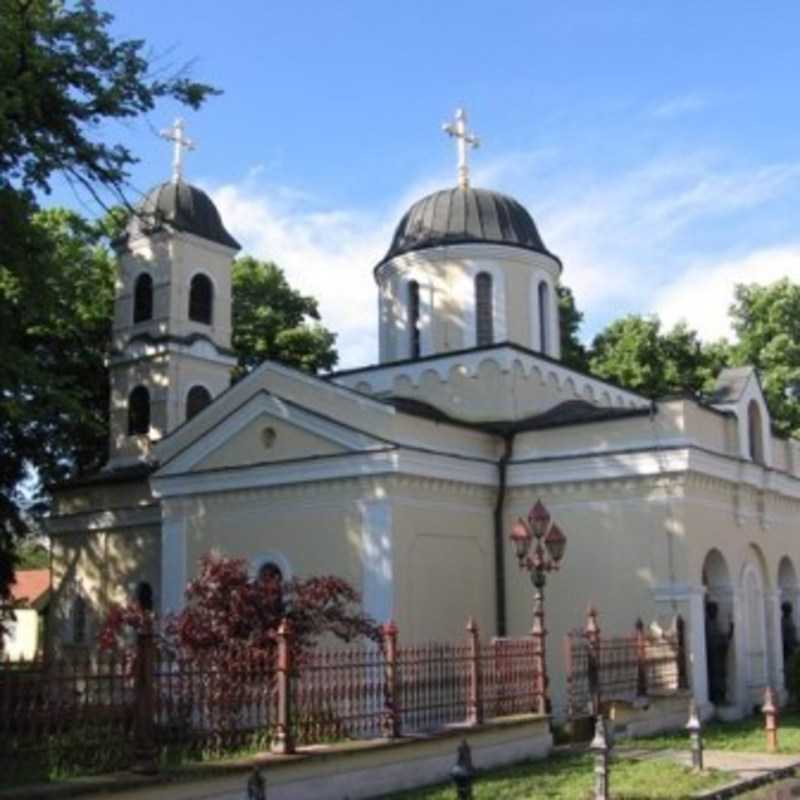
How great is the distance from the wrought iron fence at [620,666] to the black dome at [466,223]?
393 inches

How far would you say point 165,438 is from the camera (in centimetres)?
2417

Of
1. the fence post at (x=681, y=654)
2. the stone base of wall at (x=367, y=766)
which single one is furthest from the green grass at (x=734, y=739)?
the stone base of wall at (x=367, y=766)

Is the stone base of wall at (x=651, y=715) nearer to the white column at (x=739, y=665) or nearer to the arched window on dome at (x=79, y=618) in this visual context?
the white column at (x=739, y=665)

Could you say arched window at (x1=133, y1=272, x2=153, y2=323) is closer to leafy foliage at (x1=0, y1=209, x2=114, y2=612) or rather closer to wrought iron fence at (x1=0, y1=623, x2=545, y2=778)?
leafy foliage at (x1=0, y1=209, x2=114, y2=612)

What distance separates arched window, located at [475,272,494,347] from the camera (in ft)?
83.8

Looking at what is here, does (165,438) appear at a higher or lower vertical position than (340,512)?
higher

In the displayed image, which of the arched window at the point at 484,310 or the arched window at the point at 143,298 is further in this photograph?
the arched window at the point at 143,298

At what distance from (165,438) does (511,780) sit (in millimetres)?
13237

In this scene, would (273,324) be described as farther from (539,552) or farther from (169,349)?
(539,552)

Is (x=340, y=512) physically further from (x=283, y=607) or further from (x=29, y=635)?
(x=29, y=635)

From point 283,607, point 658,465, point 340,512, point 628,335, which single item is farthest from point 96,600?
point 628,335

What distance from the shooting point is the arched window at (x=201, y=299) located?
28.0 meters

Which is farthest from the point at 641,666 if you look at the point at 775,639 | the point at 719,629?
the point at 775,639

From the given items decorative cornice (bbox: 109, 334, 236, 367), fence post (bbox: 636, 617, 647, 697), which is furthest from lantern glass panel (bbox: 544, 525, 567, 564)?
decorative cornice (bbox: 109, 334, 236, 367)
